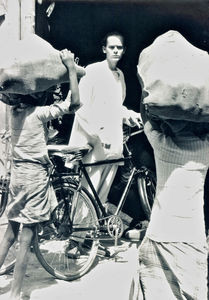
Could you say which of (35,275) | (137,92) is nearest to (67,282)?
(35,275)

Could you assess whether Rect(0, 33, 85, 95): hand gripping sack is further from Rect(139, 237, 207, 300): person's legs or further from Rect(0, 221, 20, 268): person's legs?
Rect(139, 237, 207, 300): person's legs

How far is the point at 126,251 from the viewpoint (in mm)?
6520

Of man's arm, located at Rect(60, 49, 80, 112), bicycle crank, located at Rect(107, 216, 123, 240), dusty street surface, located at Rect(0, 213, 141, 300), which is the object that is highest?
man's arm, located at Rect(60, 49, 80, 112)

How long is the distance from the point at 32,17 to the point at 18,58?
1.59m

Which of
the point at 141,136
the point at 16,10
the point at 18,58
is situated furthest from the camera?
the point at 141,136

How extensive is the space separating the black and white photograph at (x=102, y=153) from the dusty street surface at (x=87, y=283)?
11 mm

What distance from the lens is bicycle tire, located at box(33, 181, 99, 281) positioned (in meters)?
5.74

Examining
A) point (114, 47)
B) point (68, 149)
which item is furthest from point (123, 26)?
point (68, 149)

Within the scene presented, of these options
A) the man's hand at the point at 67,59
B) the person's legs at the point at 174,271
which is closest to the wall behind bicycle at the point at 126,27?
the man's hand at the point at 67,59

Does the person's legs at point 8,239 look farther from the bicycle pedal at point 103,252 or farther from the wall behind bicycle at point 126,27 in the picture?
the wall behind bicycle at point 126,27

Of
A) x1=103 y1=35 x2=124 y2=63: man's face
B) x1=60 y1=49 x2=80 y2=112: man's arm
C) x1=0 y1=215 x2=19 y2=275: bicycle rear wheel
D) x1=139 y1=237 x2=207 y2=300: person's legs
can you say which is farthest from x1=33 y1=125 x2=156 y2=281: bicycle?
x1=139 y1=237 x2=207 y2=300: person's legs

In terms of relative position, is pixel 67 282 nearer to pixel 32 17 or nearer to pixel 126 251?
pixel 126 251

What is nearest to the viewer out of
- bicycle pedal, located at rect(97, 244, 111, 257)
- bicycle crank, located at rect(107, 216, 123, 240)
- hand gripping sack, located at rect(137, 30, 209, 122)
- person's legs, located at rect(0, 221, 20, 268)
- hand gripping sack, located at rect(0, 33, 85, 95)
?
hand gripping sack, located at rect(137, 30, 209, 122)

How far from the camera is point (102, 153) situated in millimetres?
6430
